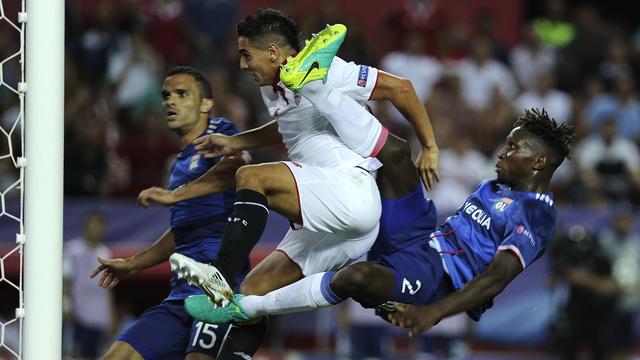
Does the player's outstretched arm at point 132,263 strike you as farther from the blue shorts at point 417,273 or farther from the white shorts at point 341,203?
the blue shorts at point 417,273

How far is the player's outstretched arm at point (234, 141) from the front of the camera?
5.82 meters

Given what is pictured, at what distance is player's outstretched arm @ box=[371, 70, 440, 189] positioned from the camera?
18.8ft

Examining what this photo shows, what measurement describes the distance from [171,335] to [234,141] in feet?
3.49

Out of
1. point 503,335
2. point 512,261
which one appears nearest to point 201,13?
point 503,335

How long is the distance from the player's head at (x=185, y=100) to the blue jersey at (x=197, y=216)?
11 centimetres

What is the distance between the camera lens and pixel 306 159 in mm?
5770

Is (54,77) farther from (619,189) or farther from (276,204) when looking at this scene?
(619,189)

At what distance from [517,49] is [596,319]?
4.30 m

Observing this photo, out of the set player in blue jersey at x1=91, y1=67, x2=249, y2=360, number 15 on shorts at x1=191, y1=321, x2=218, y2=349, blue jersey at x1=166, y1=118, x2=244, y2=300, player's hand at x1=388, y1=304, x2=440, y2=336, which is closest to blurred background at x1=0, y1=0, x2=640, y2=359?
player in blue jersey at x1=91, y1=67, x2=249, y2=360

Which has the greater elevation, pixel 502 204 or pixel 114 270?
pixel 502 204

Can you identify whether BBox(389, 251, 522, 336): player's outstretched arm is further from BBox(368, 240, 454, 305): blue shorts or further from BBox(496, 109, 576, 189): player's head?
BBox(496, 109, 576, 189): player's head

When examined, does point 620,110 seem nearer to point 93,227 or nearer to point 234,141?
point 93,227

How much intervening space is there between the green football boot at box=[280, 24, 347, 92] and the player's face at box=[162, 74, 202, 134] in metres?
0.96

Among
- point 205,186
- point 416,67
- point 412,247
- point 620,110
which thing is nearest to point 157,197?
point 205,186
